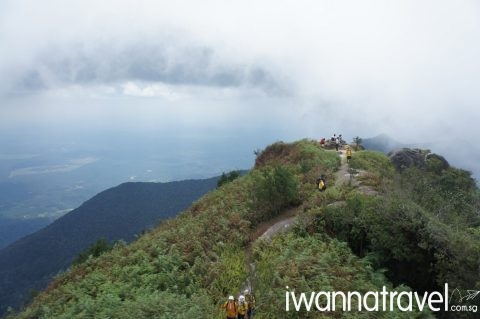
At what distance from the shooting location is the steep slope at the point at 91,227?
116 meters

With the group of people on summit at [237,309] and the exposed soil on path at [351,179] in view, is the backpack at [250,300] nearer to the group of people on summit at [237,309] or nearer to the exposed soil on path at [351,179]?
the group of people on summit at [237,309]

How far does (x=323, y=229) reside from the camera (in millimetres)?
18422

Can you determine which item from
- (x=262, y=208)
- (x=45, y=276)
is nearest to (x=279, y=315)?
(x=262, y=208)

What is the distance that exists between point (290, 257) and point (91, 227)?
125 m

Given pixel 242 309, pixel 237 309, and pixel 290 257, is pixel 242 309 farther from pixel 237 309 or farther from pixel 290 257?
pixel 290 257

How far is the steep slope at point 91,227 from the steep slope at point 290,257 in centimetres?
9442

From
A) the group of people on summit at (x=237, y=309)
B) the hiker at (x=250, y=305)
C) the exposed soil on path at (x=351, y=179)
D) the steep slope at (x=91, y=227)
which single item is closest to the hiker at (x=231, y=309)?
the group of people on summit at (x=237, y=309)

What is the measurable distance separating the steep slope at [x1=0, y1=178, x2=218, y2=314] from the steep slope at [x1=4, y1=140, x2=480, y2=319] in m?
94.4

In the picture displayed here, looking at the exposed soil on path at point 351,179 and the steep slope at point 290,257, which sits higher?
the exposed soil on path at point 351,179

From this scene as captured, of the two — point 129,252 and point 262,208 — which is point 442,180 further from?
point 129,252

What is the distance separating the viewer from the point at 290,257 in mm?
16156

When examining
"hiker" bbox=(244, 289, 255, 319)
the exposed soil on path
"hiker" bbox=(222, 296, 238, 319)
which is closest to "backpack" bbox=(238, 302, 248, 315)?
"hiker" bbox=(222, 296, 238, 319)

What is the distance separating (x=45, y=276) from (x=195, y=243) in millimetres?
103112

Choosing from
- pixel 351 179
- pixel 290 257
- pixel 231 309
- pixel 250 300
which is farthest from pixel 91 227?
pixel 231 309
